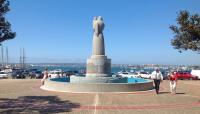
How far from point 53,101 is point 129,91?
7837 millimetres

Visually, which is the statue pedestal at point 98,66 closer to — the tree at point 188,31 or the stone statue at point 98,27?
the stone statue at point 98,27

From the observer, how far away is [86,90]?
2645 centimetres

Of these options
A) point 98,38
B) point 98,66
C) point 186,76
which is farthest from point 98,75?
point 186,76

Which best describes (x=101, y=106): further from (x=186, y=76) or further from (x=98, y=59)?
(x=186, y=76)

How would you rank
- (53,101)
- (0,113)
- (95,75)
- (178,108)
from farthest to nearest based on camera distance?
(95,75), (53,101), (178,108), (0,113)

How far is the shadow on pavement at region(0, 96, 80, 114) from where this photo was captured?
665 inches

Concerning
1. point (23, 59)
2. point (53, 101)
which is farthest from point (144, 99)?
point (23, 59)

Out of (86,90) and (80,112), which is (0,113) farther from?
(86,90)

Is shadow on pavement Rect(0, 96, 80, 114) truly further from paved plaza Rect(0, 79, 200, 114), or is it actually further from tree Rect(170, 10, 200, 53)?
tree Rect(170, 10, 200, 53)

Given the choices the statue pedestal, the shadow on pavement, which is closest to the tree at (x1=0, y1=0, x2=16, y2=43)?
the shadow on pavement

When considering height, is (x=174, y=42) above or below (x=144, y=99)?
above

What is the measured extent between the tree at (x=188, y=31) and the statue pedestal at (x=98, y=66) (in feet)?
31.6

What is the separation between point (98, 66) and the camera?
30734mm

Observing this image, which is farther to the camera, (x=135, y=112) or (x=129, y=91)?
(x=129, y=91)
